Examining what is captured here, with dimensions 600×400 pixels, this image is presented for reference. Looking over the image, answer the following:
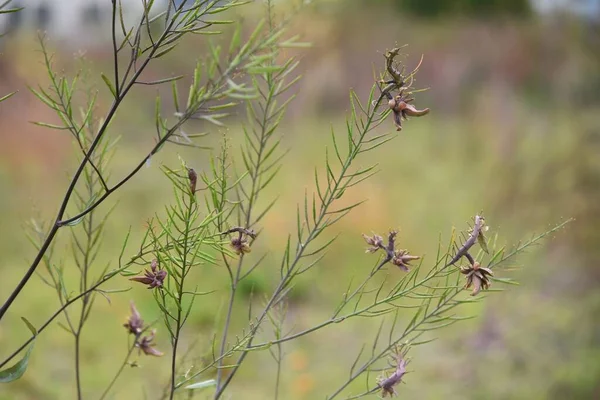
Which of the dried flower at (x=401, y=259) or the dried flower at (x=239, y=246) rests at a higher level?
the dried flower at (x=401, y=259)

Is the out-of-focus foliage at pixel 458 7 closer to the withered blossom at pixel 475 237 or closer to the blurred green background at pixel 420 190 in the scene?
the blurred green background at pixel 420 190

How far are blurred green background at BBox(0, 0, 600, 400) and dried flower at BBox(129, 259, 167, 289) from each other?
0.69 m

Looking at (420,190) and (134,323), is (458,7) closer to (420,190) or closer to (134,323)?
(420,190)

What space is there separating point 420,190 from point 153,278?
2.03 metres

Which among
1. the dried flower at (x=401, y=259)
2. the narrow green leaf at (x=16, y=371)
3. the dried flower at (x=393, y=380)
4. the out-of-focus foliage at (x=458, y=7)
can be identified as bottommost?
the narrow green leaf at (x=16, y=371)

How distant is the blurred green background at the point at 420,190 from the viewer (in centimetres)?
144

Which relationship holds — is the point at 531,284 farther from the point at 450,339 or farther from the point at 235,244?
the point at 235,244

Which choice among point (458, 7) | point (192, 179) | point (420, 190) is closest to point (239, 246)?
point (192, 179)

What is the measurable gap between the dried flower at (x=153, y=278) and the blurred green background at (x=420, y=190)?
27.2 inches

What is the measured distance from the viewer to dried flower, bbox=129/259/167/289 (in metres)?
0.25

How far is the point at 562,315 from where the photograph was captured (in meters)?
1.63

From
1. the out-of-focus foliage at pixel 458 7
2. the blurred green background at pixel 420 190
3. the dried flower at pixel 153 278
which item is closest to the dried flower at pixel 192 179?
the dried flower at pixel 153 278

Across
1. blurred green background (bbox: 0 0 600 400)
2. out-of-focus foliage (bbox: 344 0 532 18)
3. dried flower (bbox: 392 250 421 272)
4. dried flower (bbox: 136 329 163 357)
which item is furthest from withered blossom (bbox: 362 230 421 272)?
out-of-focus foliage (bbox: 344 0 532 18)

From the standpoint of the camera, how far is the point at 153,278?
25 cm
